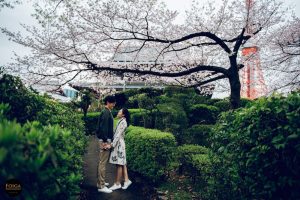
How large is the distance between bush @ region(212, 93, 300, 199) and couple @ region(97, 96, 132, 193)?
10.5 feet

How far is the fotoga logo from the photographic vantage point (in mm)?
1863

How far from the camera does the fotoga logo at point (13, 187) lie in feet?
6.11

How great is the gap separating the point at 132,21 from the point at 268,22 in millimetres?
4381

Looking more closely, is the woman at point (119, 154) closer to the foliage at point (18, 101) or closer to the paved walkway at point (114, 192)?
the paved walkway at point (114, 192)

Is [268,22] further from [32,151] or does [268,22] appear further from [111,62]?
[32,151]

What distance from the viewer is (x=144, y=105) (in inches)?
512

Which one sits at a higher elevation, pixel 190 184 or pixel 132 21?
pixel 132 21

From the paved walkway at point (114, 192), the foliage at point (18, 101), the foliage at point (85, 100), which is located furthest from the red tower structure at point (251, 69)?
the foliage at point (85, 100)

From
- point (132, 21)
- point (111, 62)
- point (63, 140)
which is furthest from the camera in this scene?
point (111, 62)

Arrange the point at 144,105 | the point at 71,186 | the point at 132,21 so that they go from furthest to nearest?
1. the point at 144,105
2. the point at 132,21
3. the point at 71,186

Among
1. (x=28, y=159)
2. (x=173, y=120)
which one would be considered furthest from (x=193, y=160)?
(x=28, y=159)

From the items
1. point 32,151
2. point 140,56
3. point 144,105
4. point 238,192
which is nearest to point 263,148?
point 238,192

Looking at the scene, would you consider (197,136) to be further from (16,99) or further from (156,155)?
(16,99)

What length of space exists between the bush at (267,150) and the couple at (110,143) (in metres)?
3.21
